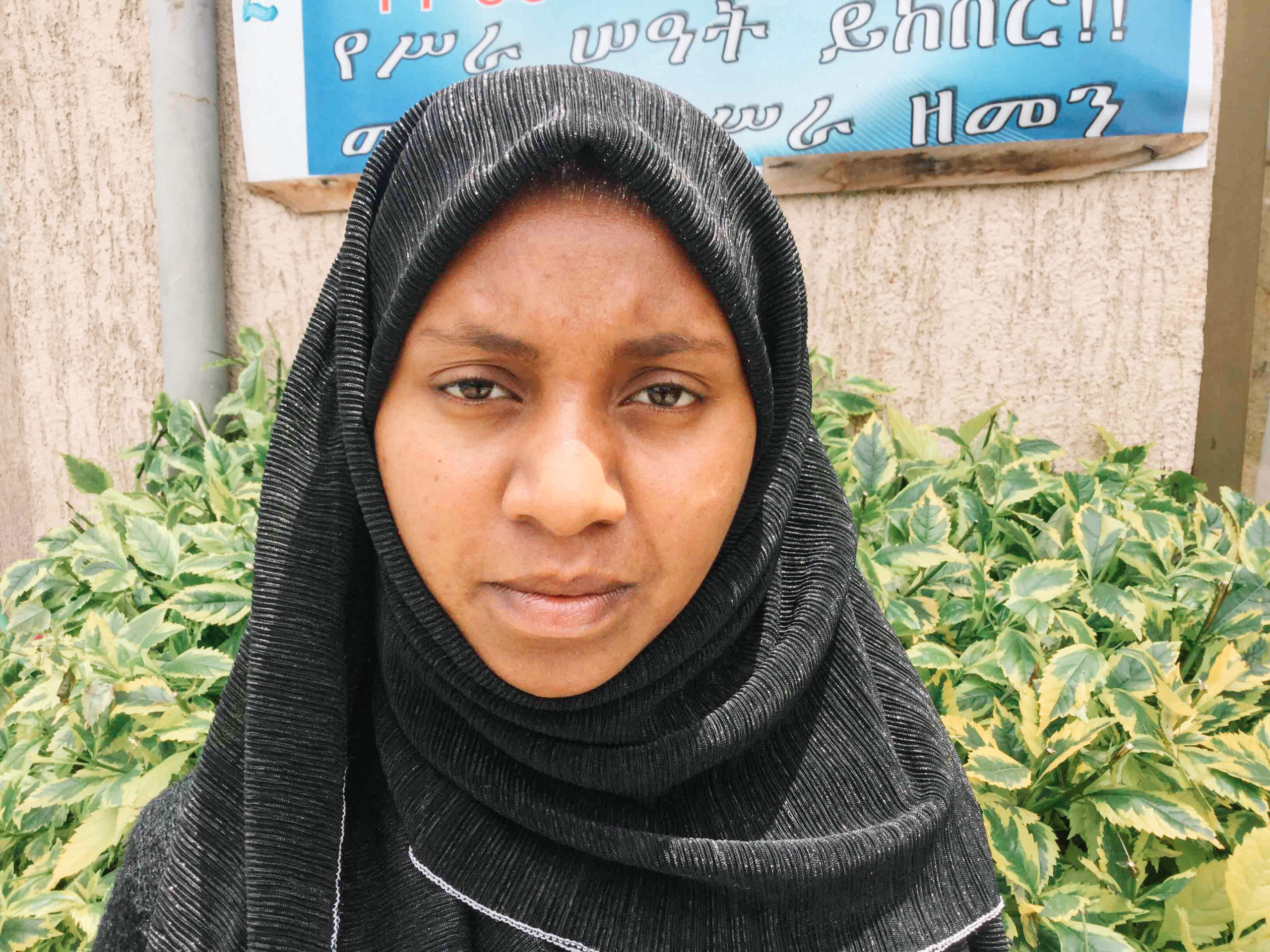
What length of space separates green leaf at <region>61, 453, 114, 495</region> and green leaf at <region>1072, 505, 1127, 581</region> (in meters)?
2.41

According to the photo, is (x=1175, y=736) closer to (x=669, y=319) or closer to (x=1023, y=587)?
(x=1023, y=587)

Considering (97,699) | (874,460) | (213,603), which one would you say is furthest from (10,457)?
(874,460)

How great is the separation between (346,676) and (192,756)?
0.67 m

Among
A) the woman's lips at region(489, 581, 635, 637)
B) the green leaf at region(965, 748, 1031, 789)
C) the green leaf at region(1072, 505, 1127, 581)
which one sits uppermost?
the woman's lips at region(489, 581, 635, 637)

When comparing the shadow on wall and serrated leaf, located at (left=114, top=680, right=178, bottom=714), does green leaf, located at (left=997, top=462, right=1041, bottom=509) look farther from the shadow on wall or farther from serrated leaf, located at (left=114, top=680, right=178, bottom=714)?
the shadow on wall

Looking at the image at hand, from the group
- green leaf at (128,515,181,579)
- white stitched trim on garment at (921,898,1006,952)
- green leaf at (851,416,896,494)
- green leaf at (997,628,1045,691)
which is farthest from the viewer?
green leaf at (851,416,896,494)

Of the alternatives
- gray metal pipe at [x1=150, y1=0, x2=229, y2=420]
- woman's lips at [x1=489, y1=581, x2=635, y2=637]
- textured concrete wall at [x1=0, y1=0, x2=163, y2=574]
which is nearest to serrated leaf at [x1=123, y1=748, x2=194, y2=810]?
woman's lips at [x1=489, y1=581, x2=635, y2=637]

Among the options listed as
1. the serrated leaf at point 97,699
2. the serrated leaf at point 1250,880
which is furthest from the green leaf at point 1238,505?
the serrated leaf at point 97,699

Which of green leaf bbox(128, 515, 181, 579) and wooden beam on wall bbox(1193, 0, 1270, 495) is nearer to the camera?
green leaf bbox(128, 515, 181, 579)

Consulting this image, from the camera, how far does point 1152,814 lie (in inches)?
48.7

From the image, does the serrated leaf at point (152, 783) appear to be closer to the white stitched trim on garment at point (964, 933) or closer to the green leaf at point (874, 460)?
the white stitched trim on garment at point (964, 933)

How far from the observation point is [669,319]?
0.84m

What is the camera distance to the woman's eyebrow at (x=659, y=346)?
0.83 metres

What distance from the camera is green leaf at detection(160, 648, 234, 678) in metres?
1.56
